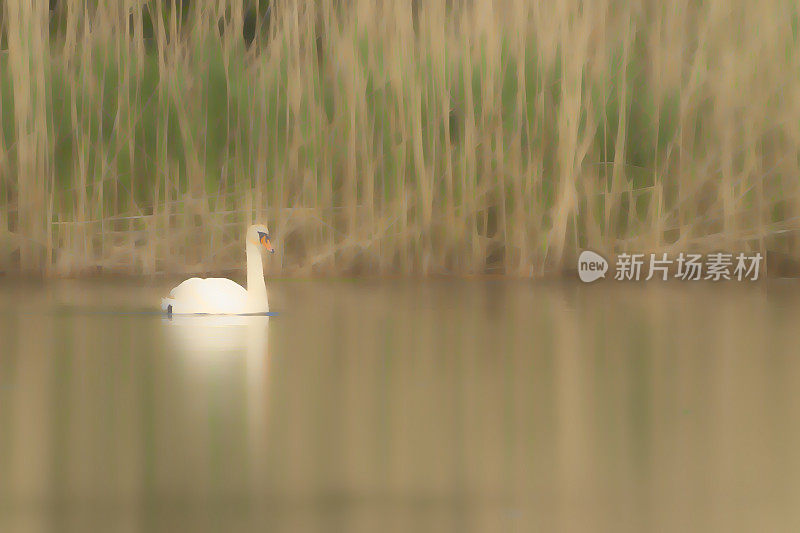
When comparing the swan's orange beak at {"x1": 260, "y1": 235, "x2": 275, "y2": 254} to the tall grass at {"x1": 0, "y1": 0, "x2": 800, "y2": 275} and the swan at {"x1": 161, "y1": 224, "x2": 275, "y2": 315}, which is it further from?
the tall grass at {"x1": 0, "y1": 0, "x2": 800, "y2": 275}

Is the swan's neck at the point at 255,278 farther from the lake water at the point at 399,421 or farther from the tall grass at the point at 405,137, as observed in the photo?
the tall grass at the point at 405,137

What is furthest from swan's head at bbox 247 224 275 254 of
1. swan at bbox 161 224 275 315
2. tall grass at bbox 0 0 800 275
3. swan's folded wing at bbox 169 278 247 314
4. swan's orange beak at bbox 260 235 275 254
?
tall grass at bbox 0 0 800 275

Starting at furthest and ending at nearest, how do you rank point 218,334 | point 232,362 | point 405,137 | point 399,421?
point 405,137 → point 218,334 → point 232,362 → point 399,421

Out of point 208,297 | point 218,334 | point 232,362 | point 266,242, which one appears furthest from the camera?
point 266,242

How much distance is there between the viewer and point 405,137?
7242 mm

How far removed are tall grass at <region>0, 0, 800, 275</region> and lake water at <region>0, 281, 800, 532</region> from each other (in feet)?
4.94

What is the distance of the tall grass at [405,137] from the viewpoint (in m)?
7.15

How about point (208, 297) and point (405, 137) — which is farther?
point (405, 137)

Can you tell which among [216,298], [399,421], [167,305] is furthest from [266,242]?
[399,421]

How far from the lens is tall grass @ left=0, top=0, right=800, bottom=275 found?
7.15 meters

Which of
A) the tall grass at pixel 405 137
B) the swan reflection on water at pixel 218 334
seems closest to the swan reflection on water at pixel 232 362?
the swan reflection on water at pixel 218 334

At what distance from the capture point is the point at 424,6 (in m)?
7.22

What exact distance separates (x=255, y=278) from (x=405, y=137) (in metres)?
1.63

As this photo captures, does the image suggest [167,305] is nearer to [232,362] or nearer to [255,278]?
[255,278]
